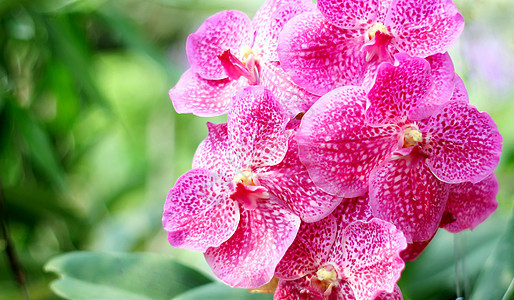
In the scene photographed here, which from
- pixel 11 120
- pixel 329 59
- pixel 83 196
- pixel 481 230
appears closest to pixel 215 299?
pixel 329 59

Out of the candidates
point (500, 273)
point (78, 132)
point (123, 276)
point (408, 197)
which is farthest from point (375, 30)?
point (78, 132)

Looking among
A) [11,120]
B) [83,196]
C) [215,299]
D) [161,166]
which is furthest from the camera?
[161,166]

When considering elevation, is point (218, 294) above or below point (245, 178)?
below

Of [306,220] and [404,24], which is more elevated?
[404,24]

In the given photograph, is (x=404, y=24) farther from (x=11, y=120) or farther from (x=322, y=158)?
(x=11, y=120)

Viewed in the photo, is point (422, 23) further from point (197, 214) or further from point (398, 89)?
point (197, 214)

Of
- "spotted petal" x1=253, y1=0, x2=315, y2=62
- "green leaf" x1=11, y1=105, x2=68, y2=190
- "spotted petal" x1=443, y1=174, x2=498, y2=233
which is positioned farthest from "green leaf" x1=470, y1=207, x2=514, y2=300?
"green leaf" x1=11, y1=105, x2=68, y2=190
